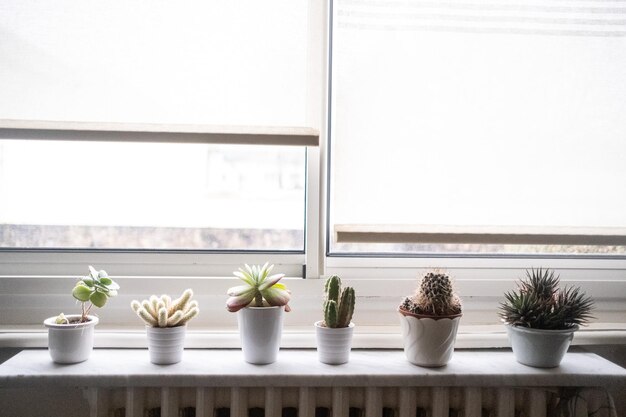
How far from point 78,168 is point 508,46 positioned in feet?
4.07

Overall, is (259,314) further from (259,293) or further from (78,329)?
(78,329)

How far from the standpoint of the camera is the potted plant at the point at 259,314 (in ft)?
3.76

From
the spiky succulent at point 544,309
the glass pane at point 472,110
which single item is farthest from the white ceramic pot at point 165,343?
the spiky succulent at point 544,309

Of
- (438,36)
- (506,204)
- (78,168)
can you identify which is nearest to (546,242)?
(506,204)

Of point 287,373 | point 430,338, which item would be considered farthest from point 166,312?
point 430,338

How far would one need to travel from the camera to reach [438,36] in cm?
137

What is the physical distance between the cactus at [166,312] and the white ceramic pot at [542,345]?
78 cm

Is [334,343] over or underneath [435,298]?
underneath

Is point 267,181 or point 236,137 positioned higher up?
point 236,137

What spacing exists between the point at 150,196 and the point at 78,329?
1.32ft

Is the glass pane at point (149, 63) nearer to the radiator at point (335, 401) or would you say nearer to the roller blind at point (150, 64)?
the roller blind at point (150, 64)

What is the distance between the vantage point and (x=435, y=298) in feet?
3.78

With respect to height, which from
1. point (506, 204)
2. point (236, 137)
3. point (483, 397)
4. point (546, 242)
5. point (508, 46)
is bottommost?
point (483, 397)

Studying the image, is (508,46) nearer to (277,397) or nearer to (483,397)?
(483,397)
